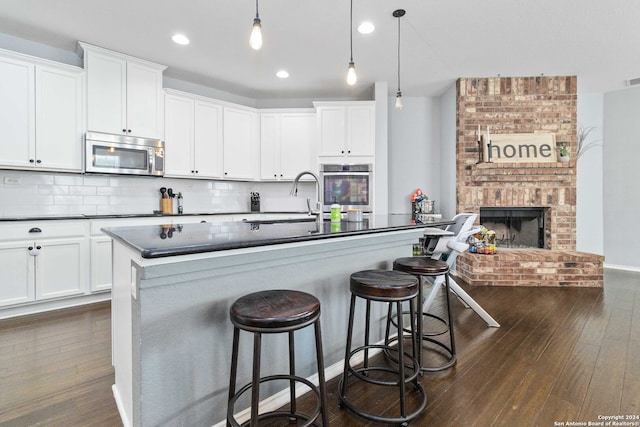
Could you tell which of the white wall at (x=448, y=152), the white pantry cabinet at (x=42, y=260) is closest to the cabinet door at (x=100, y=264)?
the white pantry cabinet at (x=42, y=260)

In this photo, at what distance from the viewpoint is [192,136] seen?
420 cm

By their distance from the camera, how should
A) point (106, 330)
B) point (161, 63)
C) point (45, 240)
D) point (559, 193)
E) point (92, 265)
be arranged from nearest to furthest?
point (106, 330) → point (45, 240) → point (92, 265) → point (161, 63) → point (559, 193)

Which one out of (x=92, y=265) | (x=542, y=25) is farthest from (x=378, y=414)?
(x=542, y=25)

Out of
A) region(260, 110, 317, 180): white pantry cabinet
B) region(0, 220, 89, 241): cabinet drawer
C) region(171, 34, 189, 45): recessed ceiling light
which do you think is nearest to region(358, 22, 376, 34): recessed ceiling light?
region(260, 110, 317, 180): white pantry cabinet

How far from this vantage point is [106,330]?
2.56m

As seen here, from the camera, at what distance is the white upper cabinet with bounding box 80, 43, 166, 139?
3.35 meters

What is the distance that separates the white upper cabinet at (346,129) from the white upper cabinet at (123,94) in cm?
218

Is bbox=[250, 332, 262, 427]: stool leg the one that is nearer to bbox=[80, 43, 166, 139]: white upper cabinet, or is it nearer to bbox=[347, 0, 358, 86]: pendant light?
bbox=[347, 0, 358, 86]: pendant light

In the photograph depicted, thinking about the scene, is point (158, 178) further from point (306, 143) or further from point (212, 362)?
point (212, 362)

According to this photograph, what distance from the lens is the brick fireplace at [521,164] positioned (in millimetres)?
4402

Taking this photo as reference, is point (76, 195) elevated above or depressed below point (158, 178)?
below

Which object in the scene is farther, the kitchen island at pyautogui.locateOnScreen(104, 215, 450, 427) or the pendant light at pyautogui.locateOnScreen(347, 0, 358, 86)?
the pendant light at pyautogui.locateOnScreen(347, 0, 358, 86)

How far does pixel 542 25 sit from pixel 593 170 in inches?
124

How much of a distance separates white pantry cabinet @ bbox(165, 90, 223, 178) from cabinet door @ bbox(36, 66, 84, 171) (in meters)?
0.93
